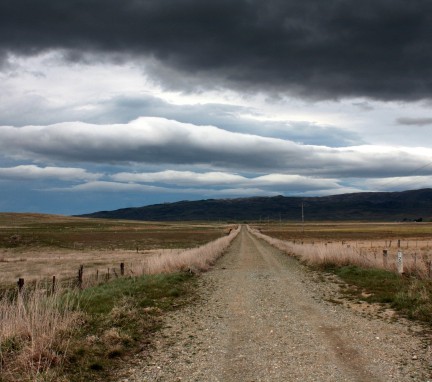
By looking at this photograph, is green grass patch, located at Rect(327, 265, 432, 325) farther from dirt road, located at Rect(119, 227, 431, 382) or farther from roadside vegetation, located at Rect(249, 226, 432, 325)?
dirt road, located at Rect(119, 227, 431, 382)

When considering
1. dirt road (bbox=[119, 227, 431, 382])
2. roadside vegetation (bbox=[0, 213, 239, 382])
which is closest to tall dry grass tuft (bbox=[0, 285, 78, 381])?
roadside vegetation (bbox=[0, 213, 239, 382])

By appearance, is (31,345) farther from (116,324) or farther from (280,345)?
(280,345)

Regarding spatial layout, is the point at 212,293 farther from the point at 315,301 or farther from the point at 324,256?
the point at 324,256

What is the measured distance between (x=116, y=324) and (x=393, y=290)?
1028 cm

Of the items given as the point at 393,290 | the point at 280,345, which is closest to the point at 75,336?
the point at 280,345

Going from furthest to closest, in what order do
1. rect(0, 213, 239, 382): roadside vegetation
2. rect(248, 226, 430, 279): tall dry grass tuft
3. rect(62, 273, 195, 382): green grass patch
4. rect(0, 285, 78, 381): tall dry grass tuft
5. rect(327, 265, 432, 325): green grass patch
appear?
rect(248, 226, 430, 279): tall dry grass tuft < rect(327, 265, 432, 325): green grass patch < rect(62, 273, 195, 382): green grass patch < rect(0, 213, 239, 382): roadside vegetation < rect(0, 285, 78, 381): tall dry grass tuft

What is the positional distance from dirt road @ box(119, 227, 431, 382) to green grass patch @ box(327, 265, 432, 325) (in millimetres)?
1215

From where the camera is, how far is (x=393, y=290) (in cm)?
1532

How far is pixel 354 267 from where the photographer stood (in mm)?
22578

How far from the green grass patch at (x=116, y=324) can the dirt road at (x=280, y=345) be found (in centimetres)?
51

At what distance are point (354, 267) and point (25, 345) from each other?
18.7m

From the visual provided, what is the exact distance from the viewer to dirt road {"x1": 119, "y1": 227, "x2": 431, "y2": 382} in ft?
24.0

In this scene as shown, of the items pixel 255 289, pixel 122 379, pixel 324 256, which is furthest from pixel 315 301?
pixel 324 256

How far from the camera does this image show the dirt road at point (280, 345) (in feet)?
24.0
